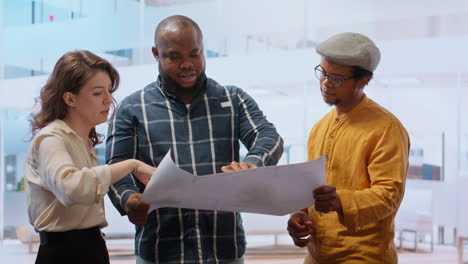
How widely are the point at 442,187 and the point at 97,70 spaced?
392cm

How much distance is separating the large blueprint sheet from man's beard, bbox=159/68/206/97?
435mm

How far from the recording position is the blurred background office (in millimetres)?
4934

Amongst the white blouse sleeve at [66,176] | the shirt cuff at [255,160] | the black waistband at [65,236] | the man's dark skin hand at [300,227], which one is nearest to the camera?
the white blouse sleeve at [66,176]

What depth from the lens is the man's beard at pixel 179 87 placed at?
76.5 inches

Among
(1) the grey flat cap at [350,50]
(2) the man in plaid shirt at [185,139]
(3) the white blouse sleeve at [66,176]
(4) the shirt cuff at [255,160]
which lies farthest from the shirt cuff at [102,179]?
(1) the grey flat cap at [350,50]

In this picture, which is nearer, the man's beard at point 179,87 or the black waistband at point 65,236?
the black waistband at point 65,236

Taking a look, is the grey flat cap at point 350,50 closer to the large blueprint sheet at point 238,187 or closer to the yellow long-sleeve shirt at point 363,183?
the yellow long-sleeve shirt at point 363,183

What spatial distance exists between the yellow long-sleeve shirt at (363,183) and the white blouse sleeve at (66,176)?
67 cm

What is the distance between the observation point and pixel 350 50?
1894 millimetres

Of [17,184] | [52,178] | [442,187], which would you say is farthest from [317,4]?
[52,178]

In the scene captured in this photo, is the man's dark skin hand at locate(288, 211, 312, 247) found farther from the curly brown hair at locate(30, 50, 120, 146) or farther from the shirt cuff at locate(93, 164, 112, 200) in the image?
the curly brown hair at locate(30, 50, 120, 146)

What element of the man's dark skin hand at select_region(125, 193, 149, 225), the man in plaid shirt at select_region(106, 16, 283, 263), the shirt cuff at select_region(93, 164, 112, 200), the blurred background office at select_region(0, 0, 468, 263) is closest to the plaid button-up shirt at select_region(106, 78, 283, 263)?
the man in plaid shirt at select_region(106, 16, 283, 263)

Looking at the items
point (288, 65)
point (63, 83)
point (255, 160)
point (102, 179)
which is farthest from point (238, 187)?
point (288, 65)

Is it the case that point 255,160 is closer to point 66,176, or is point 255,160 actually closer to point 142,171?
point 142,171
